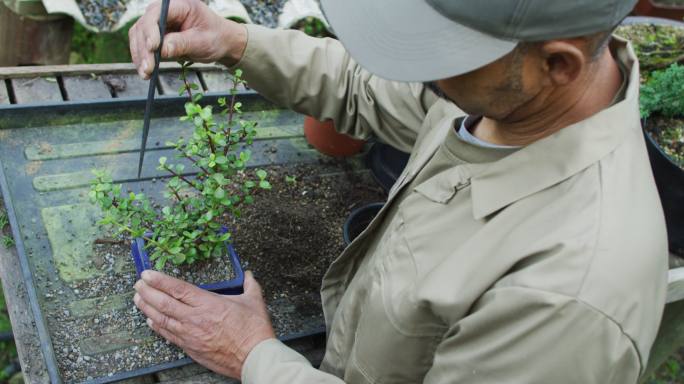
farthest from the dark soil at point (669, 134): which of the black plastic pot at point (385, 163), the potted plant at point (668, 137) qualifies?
the black plastic pot at point (385, 163)

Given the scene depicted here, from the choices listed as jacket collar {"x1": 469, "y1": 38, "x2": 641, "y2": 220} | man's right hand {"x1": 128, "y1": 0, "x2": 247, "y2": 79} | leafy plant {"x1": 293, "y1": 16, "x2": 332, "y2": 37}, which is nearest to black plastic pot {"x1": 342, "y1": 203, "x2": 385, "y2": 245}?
man's right hand {"x1": 128, "y1": 0, "x2": 247, "y2": 79}

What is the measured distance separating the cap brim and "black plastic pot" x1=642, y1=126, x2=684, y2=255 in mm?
1379

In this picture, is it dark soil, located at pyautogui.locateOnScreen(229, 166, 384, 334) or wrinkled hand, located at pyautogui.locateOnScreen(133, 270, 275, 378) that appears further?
dark soil, located at pyautogui.locateOnScreen(229, 166, 384, 334)

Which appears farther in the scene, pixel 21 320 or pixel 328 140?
pixel 328 140

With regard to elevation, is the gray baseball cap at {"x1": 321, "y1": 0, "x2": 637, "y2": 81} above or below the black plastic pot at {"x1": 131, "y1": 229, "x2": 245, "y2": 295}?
above

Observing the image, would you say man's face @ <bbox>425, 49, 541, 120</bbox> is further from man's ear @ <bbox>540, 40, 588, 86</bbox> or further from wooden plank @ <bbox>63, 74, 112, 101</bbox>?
wooden plank @ <bbox>63, 74, 112, 101</bbox>

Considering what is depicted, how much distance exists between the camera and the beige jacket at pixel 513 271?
1.03 meters

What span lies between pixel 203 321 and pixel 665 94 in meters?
1.87

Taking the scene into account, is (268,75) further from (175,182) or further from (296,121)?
(296,121)

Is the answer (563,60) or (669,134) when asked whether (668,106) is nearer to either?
(669,134)

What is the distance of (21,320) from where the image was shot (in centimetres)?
162

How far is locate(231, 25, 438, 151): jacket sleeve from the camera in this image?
180 cm

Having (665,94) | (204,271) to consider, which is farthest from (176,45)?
(665,94)

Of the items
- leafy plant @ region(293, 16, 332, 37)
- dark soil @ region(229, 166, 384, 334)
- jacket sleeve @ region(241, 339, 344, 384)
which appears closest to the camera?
jacket sleeve @ region(241, 339, 344, 384)
